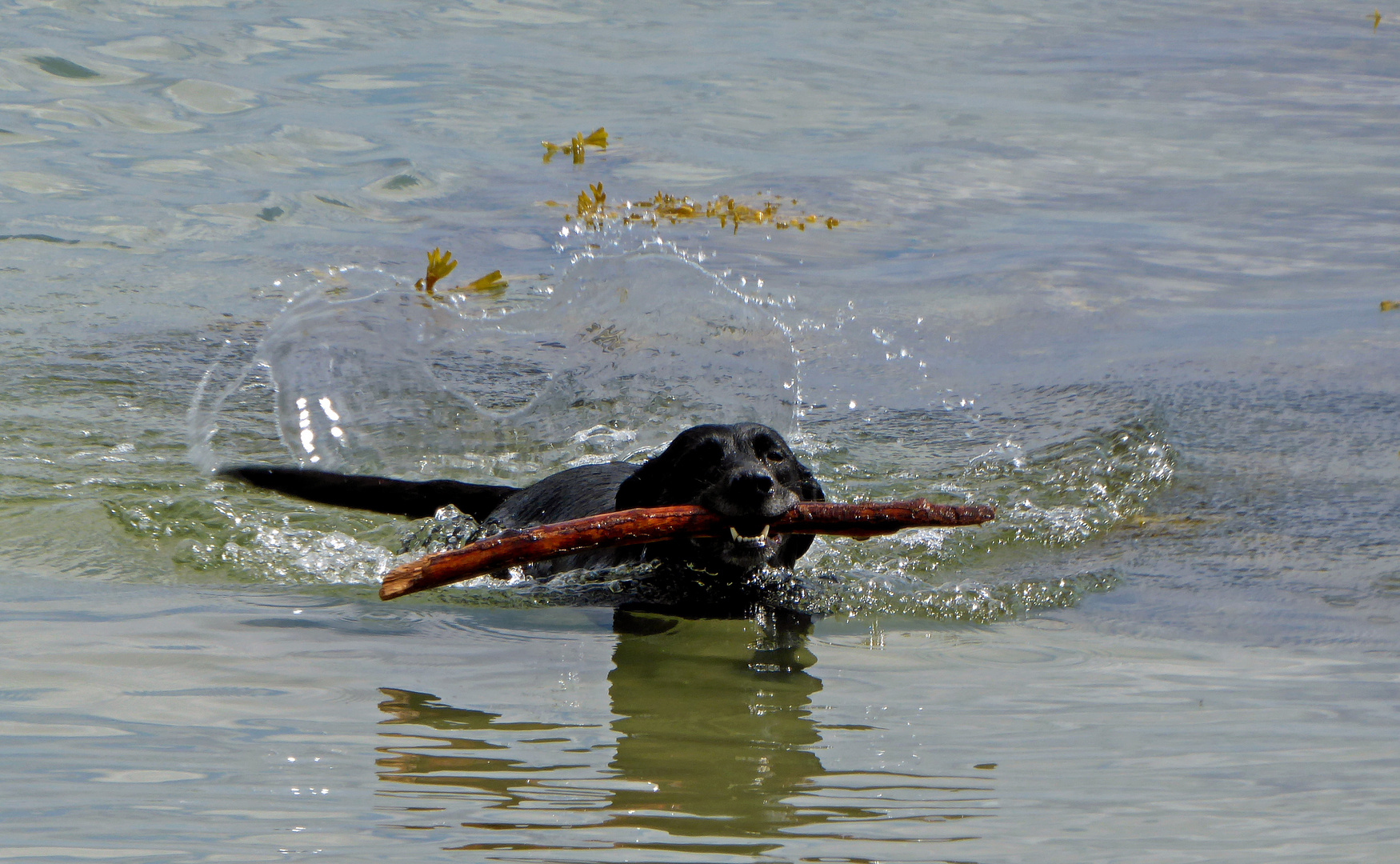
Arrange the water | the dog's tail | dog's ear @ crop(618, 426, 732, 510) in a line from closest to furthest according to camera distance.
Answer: the water
dog's ear @ crop(618, 426, 732, 510)
the dog's tail

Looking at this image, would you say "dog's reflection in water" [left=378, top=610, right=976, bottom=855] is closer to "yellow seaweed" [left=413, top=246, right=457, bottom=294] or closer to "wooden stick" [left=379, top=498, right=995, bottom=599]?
"wooden stick" [left=379, top=498, right=995, bottom=599]

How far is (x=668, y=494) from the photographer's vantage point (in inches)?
201

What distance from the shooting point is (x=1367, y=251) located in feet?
38.9

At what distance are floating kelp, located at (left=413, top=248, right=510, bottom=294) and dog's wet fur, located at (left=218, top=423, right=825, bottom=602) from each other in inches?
169

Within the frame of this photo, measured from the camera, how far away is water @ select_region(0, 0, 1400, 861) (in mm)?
2895

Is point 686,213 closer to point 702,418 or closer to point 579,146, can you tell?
point 579,146

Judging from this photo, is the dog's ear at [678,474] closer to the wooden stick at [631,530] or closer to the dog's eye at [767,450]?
the dog's eye at [767,450]

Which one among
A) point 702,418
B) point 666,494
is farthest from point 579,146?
point 666,494

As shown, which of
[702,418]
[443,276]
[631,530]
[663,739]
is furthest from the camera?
[443,276]

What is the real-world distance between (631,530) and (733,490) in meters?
0.50

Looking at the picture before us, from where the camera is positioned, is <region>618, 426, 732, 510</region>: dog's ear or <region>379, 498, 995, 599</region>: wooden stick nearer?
<region>379, 498, 995, 599</region>: wooden stick

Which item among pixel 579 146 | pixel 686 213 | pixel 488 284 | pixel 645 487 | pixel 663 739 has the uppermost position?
pixel 579 146

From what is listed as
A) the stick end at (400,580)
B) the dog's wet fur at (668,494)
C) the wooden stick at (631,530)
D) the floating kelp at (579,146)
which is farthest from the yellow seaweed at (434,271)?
the stick end at (400,580)

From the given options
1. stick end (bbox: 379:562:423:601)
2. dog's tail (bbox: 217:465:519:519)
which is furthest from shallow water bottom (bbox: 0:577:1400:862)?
dog's tail (bbox: 217:465:519:519)
